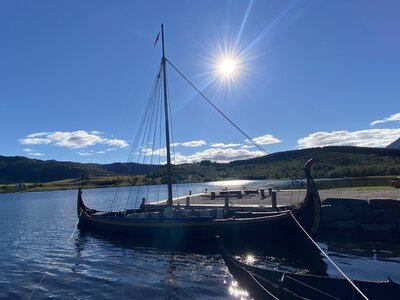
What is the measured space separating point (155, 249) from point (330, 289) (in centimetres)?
1442

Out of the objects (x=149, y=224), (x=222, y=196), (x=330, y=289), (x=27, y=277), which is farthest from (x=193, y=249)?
(x=222, y=196)

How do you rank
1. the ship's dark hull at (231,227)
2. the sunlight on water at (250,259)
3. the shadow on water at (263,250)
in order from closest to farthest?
the shadow on water at (263,250) < the sunlight on water at (250,259) < the ship's dark hull at (231,227)

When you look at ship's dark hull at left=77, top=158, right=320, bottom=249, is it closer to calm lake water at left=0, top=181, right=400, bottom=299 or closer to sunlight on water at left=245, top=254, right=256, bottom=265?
calm lake water at left=0, top=181, right=400, bottom=299

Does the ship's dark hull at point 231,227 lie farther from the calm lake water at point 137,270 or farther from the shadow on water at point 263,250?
the calm lake water at point 137,270

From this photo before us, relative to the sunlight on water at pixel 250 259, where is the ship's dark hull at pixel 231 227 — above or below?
above

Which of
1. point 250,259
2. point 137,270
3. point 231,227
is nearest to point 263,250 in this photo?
point 250,259

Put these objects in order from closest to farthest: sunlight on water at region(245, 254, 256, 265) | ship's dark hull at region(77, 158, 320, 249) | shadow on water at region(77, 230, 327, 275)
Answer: shadow on water at region(77, 230, 327, 275), sunlight on water at region(245, 254, 256, 265), ship's dark hull at region(77, 158, 320, 249)

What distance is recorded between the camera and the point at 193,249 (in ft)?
72.7

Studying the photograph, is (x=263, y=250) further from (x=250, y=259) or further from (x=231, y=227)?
(x=231, y=227)

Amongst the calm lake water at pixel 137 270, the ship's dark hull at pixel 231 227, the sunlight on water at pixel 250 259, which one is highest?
the ship's dark hull at pixel 231 227

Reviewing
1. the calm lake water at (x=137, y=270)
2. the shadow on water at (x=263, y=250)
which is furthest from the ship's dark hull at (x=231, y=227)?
the calm lake water at (x=137, y=270)

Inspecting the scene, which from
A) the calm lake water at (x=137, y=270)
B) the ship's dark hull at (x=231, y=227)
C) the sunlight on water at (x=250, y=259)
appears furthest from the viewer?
the ship's dark hull at (x=231, y=227)

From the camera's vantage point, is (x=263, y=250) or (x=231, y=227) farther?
(x=231, y=227)

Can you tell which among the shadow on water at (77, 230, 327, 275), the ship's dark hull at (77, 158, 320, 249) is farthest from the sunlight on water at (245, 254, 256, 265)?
the ship's dark hull at (77, 158, 320, 249)
